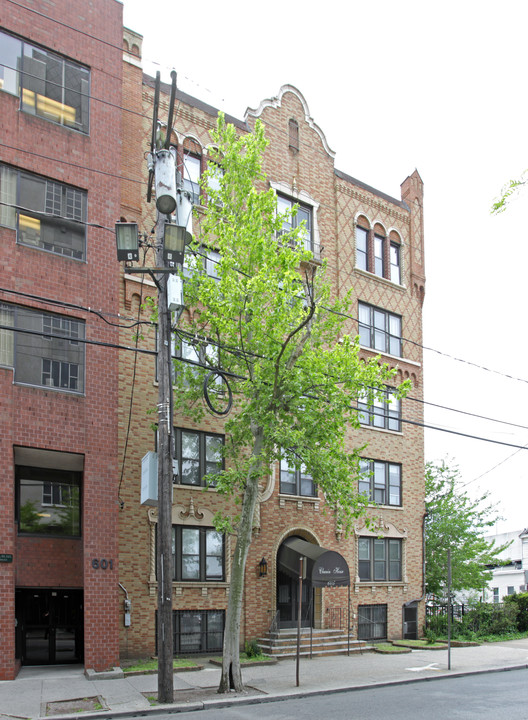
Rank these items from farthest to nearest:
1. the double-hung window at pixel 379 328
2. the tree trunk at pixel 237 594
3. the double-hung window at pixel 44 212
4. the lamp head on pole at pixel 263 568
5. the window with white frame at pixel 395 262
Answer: the window with white frame at pixel 395 262, the double-hung window at pixel 379 328, the lamp head on pole at pixel 263 568, the double-hung window at pixel 44 212, the tree trunk at pixel 237 594

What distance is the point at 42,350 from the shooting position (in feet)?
56.4

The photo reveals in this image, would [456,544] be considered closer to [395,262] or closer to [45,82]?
[395,262]

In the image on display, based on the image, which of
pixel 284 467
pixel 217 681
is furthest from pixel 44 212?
pixel 217 681

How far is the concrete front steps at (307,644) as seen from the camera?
65.5 ft

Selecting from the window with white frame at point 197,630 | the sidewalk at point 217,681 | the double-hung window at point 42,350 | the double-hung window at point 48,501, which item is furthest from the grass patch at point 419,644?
the double-hung window at point 42,350

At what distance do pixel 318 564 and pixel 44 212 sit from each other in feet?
37.8

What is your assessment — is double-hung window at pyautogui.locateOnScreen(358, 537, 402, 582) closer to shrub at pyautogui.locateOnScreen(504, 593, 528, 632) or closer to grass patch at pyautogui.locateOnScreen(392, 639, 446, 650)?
grass patch at pyautogui.locateOnScreen(392, 639, 446, 650)

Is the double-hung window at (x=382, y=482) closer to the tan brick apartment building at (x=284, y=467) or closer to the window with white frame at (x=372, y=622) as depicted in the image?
the tan brick apartment building at (x=284, y=467)

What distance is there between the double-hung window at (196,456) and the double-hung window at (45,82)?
8676mm

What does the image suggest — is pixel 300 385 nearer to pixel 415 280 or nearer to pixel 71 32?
pixel 71 32

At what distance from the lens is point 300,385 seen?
610 inches

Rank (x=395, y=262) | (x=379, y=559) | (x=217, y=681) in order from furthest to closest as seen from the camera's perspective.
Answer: (x=395, y=262) → (x=379, y=559) → (x=217, y=681)

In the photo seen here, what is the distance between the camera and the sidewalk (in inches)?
517

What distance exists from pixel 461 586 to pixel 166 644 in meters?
16.2
